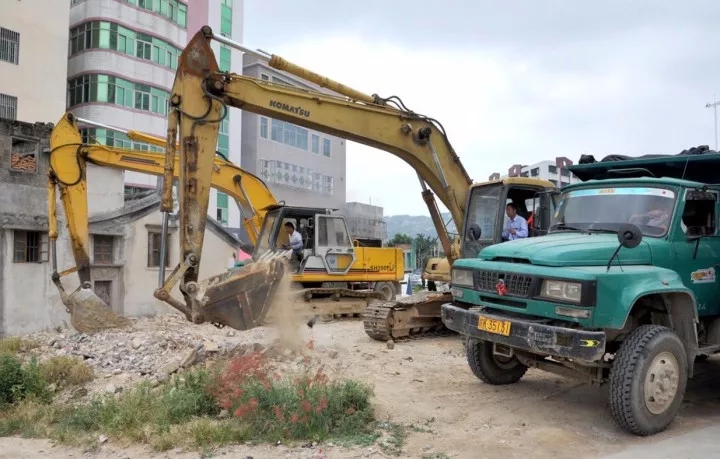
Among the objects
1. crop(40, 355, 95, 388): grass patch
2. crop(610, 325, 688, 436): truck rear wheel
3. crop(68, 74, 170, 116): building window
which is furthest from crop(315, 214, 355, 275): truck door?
crop(68, 74, 170, 116): building window

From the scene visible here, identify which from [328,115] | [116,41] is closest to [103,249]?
[328,115]

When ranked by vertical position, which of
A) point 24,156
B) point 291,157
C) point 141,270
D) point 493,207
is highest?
point 291,157

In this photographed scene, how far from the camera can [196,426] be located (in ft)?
19.0

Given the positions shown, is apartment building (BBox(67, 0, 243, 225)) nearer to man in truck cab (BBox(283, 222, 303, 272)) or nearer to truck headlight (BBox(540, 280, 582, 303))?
man in truck cab (BBox(283, 222, 303, 272))

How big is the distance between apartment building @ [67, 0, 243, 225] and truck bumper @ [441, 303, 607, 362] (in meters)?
24.2

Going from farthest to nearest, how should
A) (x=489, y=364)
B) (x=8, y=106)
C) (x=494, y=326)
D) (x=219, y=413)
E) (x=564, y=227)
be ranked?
Result: (x=8, y=106), (x=489, y=364), (x=564, y=227), (x=219, y=413), (x=494, y=326)

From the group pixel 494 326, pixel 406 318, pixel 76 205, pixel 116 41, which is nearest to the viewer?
pixel 494 326

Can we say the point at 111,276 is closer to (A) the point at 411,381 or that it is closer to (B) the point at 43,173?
(B) the point at 43,173

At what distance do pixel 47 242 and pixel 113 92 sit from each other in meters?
16.1

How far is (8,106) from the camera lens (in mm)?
25000

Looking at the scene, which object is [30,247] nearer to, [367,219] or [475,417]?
[475,417]

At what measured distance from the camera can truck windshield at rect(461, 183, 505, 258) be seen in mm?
9273

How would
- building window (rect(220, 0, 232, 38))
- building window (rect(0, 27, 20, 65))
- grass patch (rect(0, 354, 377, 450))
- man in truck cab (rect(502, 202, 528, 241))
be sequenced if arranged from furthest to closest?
building window (rect(220, 0, 232, 38)), building window (rect(0, 27, 20, 65)), man in truck cab (rect(502, 202, 528, 241)), grass patch (rect(0, 354, 377, 450))

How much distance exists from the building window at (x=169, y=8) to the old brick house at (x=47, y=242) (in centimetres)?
1657
